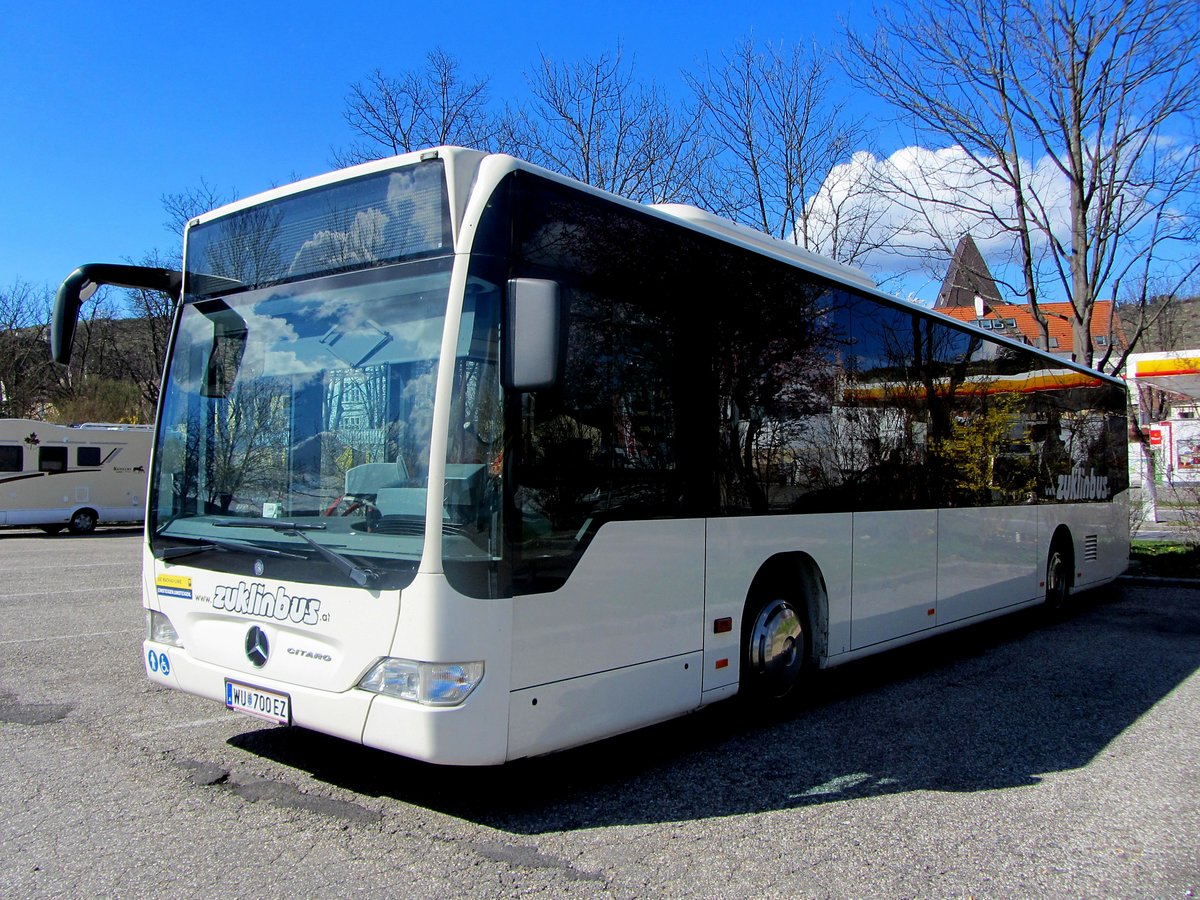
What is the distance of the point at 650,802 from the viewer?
471cm

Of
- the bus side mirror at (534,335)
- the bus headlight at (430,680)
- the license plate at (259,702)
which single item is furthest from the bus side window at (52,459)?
the bus side mirror at (534,335)

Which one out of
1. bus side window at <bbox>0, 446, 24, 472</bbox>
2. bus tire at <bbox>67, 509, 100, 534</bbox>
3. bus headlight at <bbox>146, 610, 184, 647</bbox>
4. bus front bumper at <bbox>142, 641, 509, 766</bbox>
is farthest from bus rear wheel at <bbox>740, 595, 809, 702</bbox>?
bus tire at <bbox>67, 509, 100, 534</bbox>

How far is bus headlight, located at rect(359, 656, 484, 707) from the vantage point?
13.2 ft

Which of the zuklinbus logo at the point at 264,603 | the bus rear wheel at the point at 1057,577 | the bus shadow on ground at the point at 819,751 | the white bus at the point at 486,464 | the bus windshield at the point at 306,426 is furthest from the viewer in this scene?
the bus rear wheel at the point at 1057,577

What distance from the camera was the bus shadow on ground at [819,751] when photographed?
15.6 feet

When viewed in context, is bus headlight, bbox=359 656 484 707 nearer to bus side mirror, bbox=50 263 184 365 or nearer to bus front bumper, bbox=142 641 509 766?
bus front bumper, bbox=142 641 509 766

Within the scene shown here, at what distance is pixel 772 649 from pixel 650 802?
66.1 inches

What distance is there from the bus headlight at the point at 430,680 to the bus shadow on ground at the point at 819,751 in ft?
2.58

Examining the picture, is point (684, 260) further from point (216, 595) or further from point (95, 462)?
point (95, 462)

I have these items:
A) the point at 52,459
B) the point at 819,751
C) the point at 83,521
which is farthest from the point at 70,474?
the point at 819,751

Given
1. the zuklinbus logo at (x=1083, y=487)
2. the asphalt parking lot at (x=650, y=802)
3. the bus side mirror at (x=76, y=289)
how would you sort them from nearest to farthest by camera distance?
1. the asphalt parking lot at (x=650, y=802)
2. the bus side mirror at (x=76, y=289)
3. the zuklinbus logo at (x=1083, y=487)

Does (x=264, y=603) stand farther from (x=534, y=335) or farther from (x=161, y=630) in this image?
(x=534, y=335)

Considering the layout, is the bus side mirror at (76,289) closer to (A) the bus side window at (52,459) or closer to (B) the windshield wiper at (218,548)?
(B) the windshield wiper at (218,548)

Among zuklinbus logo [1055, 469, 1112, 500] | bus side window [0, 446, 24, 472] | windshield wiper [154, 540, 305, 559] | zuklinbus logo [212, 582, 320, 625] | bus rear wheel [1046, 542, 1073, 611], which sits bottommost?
bus rear wheel [1046, 542, 1073, 611]
